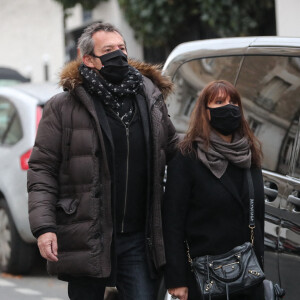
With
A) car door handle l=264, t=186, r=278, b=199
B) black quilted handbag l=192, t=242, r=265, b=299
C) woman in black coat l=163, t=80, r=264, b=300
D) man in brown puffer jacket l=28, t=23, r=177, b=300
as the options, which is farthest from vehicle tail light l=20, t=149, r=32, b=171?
Result: black quilted handbag l=192, t=242, r=265, b=299

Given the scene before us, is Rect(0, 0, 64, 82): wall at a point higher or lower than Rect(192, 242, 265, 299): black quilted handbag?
higher

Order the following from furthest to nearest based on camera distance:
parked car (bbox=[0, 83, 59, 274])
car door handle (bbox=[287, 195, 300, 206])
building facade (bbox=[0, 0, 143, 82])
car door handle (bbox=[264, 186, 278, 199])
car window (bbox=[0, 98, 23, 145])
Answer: building facade (bbox=[0, 0, 143, 82]) < car window (bbox=[0, 98, 23, 145]) < parked car (bbox=[0, 83, 59, 274]) < car door handle (bbox=[264, 186, 278, 199]) < car door handle (bbox=[287, 195, 300, 206])

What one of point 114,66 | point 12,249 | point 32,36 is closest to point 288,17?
point 12,249

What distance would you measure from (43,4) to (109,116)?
16863 millimetres

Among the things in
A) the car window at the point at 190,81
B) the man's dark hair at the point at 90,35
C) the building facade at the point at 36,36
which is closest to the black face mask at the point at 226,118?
the man's dark hair at the point at 90,35

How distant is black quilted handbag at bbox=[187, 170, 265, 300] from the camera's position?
3.54m

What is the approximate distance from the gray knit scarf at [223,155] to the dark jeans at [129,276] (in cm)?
46

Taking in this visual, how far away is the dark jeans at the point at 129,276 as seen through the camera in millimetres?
3770

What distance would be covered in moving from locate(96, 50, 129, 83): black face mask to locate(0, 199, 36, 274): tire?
361 cm

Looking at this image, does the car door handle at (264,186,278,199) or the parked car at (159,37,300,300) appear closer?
the parked car at (159,37,300,300)

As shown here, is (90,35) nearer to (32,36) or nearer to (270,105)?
(270,105)

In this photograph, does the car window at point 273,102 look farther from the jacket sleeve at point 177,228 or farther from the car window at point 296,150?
the jacket sleeve at point 177,228

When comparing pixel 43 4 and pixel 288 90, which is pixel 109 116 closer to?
pixel 288 90

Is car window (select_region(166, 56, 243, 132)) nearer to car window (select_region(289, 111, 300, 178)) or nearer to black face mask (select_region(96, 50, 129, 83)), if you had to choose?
car window (select_region(289, 111, 300, 178))
